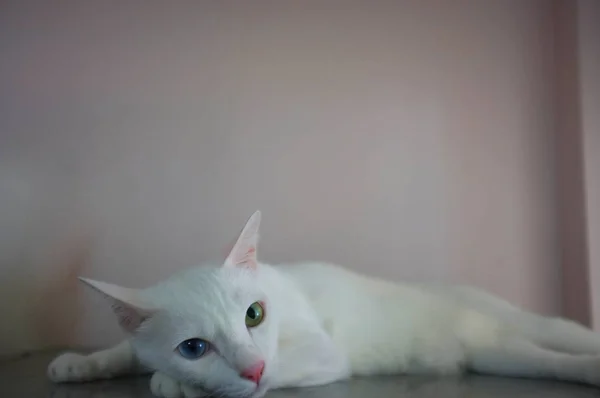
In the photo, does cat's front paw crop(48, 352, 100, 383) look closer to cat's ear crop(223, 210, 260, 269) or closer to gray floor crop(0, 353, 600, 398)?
gray floor crop(0, 353, 600, 398)

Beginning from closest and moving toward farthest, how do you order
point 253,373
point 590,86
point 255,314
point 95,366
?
point 253,373, point 255,314, point 95,366, point 590,86

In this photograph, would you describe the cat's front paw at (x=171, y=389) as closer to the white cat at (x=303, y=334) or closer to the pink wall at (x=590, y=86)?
the white cat at (x=303, y=334)

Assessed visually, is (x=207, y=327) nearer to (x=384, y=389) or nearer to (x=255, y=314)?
(x=255, y=314)

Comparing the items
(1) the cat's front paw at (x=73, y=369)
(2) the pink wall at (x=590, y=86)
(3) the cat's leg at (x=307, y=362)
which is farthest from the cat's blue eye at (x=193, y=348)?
(2) the pink wall at (x=590, y=86)

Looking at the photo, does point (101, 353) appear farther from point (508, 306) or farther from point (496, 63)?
point (496, 63)

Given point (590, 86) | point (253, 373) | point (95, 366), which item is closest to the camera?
point (253, 373)

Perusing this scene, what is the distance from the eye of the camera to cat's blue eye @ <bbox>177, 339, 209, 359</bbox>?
90cm

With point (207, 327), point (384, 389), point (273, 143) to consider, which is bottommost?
point (384, 389)

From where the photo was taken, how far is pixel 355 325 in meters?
1.13

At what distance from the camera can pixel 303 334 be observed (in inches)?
40.2

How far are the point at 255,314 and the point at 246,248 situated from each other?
0.38ft

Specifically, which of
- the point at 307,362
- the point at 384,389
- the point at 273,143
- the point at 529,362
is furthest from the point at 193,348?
the point at 273,143

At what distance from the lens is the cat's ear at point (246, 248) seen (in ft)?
3.28

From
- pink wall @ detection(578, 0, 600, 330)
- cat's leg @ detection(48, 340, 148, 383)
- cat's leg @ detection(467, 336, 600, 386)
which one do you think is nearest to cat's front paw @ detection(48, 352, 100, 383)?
→ cat's leg @ detection(48, 340, 148, 383)
